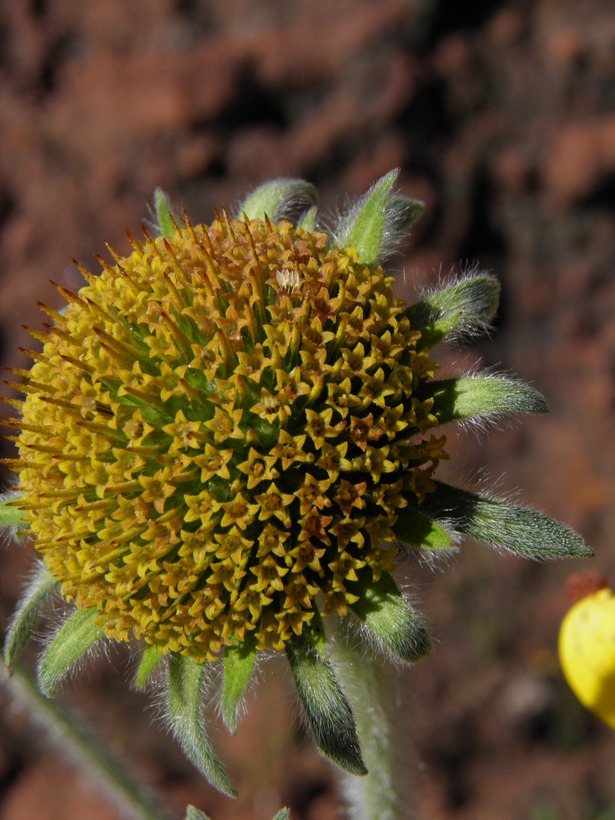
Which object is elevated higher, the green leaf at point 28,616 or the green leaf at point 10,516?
the green leaf at point 10,516

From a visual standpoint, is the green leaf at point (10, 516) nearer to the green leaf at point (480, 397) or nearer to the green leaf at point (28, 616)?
the green leaf at point (28, 616)

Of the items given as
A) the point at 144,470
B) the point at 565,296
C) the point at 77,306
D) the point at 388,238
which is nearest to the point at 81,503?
the point at 144,470

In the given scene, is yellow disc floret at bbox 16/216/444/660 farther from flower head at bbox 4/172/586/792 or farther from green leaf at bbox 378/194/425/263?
green leaf at bbox 378/194/425/263

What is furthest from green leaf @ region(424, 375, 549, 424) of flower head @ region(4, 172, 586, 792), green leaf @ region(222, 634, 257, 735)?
green leaf @ region(222, 634, 257, 735)

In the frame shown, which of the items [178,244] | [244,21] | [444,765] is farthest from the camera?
[444,765]

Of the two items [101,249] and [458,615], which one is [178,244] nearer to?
[101,249]

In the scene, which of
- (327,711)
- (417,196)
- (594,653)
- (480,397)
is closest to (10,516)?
(327,711)

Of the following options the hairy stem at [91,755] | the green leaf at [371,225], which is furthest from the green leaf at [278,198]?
the hairy stem at [91,755]
